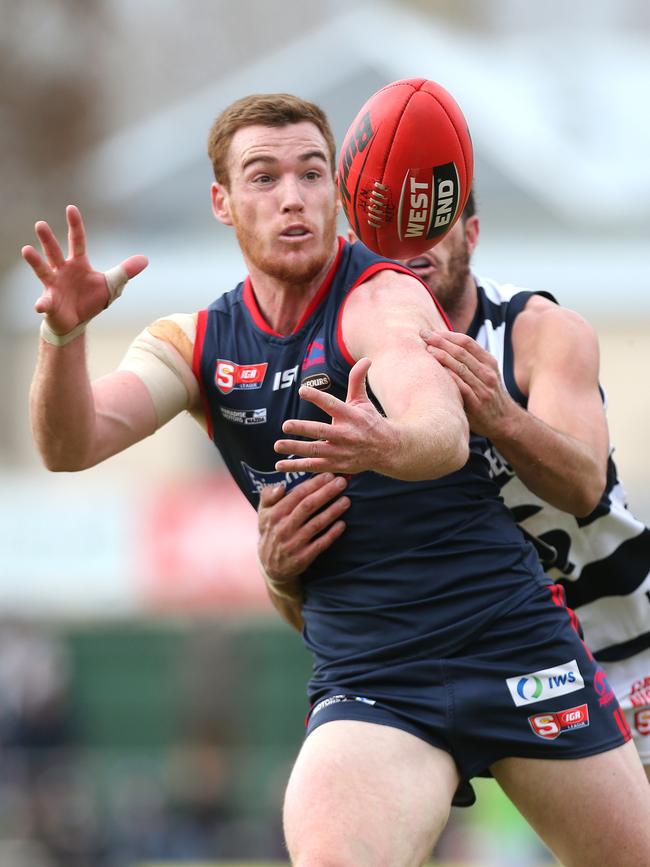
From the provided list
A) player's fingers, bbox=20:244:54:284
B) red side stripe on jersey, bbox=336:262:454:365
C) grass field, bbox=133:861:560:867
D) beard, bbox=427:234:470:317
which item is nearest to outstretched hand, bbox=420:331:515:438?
red side stripe on jersey, bbox=336:262:454:365

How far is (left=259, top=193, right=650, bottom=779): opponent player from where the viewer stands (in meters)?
5.11

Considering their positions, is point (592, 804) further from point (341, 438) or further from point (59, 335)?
point (59, 335)

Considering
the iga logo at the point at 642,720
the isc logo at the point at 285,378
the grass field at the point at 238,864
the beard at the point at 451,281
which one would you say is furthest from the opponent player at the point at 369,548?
the grass field at the point at 238,864

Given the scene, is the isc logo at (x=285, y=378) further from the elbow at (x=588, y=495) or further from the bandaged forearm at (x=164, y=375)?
the elbow at (x=588, y=495)

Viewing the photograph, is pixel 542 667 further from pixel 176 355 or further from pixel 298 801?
pixel 176 355

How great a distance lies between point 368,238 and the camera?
5219mm

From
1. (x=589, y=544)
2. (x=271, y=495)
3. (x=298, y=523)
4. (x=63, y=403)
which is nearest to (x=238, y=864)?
(x=589, y=544)

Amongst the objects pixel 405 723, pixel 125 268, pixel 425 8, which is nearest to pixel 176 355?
pixel 125 268

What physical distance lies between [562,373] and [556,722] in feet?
4.35

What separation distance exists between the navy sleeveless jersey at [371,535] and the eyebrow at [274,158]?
32cm

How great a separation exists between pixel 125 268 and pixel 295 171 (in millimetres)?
650

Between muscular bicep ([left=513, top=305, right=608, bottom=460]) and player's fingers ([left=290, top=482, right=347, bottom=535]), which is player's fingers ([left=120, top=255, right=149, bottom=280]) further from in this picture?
muscular bicep ([left=513, top=305, right=608, bottom=460])

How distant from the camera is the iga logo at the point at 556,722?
488cm

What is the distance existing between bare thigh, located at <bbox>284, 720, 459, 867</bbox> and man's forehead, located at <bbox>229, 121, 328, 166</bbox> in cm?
179
